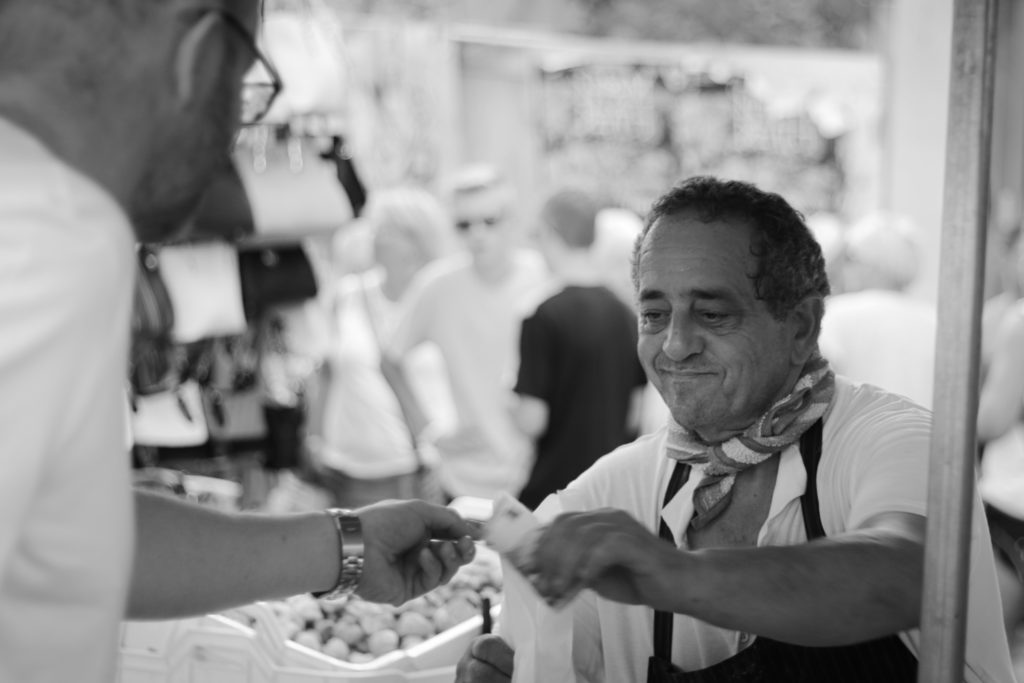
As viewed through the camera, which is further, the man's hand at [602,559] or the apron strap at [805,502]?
the apron strap at [805,502]

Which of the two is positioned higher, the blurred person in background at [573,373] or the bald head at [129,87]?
the bald head at [129,87]

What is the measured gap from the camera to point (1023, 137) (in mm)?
10016

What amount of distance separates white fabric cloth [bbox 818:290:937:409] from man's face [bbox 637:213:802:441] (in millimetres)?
2543

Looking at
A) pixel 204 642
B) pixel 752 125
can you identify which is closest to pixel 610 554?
pixel 204 642

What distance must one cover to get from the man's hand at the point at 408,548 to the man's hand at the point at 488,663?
0.54ft

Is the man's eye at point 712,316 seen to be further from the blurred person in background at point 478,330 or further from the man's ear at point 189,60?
the blurred person in background at point 478,330

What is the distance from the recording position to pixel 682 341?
1.86 m

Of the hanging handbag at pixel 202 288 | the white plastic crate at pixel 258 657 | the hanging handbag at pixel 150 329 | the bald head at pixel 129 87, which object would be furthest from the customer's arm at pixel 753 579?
the hanging handbag at pixel 202 288

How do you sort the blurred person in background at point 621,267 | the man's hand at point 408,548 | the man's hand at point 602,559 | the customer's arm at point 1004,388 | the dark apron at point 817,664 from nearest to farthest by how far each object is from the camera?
the man's hand at point 602,559 < the dark apron at point 817,664 < the man's hand at point 408,548 < the customer's arm at point 1004,388 < the blurred person in background at point 621,267

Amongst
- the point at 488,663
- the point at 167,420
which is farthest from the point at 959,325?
the point at 167,420

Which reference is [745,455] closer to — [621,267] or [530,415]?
[530,415]

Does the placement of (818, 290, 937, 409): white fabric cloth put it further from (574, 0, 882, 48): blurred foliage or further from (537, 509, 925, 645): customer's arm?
(574, 0, 882, 48): blurred foliage

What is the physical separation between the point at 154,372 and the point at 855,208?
609 centimetres

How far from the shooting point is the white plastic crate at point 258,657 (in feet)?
6.85
